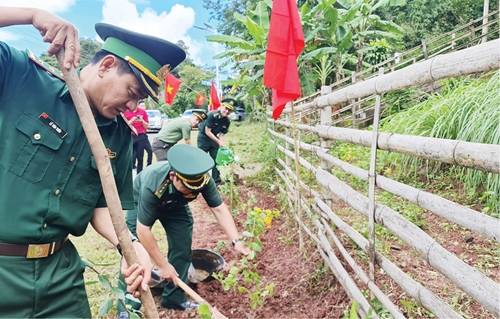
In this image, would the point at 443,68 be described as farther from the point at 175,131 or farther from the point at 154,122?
the point at 154,122

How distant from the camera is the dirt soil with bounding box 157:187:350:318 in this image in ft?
7.85

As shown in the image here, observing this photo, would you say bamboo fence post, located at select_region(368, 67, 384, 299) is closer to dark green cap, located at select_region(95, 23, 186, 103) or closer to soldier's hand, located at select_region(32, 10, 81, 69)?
dark green cap, located at select_region(95, 23, 186, 103)

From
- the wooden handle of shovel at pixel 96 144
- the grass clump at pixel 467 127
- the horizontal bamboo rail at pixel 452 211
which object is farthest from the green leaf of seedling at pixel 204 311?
the grass clump at pixel 467 127

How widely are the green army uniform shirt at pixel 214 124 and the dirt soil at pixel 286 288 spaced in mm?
2593

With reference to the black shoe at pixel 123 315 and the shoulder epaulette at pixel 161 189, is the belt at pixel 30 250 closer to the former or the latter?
the shoulder epaulette at pixel 161 189

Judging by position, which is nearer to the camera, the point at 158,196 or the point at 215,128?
the point at 158,196

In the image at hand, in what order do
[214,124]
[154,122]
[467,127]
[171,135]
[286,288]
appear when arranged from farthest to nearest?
[154,122] < [214,124] < [171,135] < [286,288] < [467,127]

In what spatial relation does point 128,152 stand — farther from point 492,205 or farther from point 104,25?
point 492,205

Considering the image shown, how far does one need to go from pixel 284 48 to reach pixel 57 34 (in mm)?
1570

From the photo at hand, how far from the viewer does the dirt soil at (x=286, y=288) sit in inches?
94.2

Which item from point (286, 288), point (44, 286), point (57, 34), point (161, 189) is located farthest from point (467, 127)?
point (44, 286)

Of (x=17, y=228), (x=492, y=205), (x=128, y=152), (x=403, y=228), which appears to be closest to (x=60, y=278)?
(x=17, y=228)

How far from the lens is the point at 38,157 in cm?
122

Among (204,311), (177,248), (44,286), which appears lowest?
(177,248)
